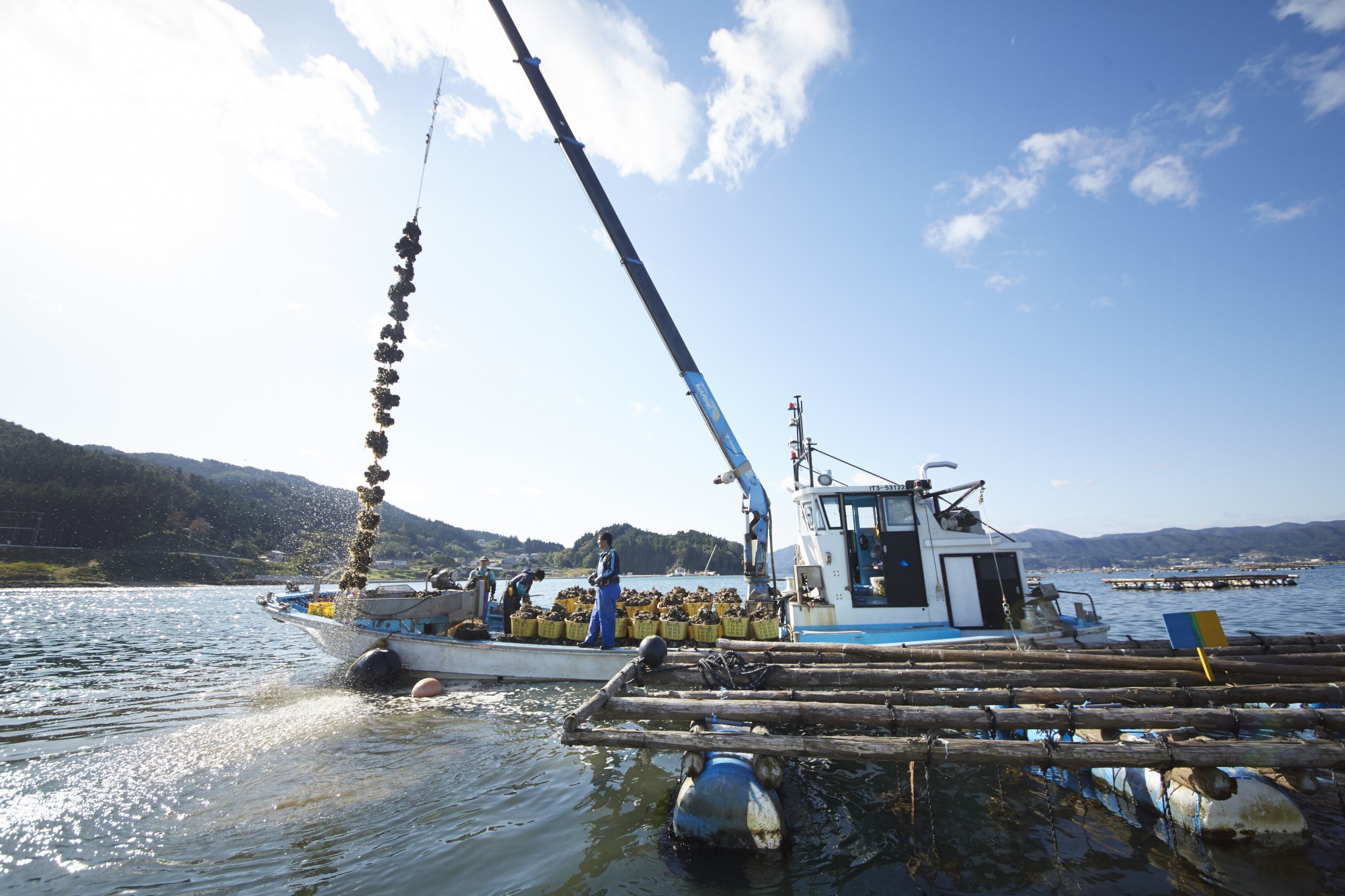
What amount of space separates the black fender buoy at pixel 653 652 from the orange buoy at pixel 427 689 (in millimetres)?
6945

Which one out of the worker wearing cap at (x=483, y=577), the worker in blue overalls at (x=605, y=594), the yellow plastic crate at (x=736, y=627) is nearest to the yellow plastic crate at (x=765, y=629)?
the yellow plastic crate at (x=736, y=627)

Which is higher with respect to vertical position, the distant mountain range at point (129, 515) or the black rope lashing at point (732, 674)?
the distant mountain range at point (129, 515)

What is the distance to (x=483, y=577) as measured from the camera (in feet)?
48.6

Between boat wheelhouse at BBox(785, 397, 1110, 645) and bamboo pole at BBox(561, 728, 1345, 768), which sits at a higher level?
boat wheelhouse at BBox(785, 397, 1110, 645)

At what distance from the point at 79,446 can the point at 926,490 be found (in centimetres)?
13293

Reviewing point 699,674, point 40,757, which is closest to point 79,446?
point 40,757

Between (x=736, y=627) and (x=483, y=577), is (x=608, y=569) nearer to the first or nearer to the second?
(x=736, y=627)

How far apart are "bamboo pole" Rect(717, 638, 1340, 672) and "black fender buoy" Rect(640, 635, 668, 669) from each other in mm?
2194

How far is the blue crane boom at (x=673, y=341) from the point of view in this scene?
1451 centimetres

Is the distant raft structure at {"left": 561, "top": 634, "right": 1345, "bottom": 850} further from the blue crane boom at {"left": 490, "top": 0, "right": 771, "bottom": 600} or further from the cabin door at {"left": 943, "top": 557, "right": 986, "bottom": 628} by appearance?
the blue crane boom at {"left": 490, "top": 0, "right": 771, "bottom": 600}

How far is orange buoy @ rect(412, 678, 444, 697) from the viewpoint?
1125 cm

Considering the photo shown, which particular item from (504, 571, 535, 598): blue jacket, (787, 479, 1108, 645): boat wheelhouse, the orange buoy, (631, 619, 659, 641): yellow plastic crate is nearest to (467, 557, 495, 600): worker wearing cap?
(504, 571, 535, 598): blue jacket

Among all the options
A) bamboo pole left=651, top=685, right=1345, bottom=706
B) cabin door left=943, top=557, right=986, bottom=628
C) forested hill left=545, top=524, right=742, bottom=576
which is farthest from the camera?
forested hill left=545, top=524, right=742, bottom=576

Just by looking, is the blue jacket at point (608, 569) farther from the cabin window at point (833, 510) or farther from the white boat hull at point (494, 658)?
the cabin window at point (833, 510)
